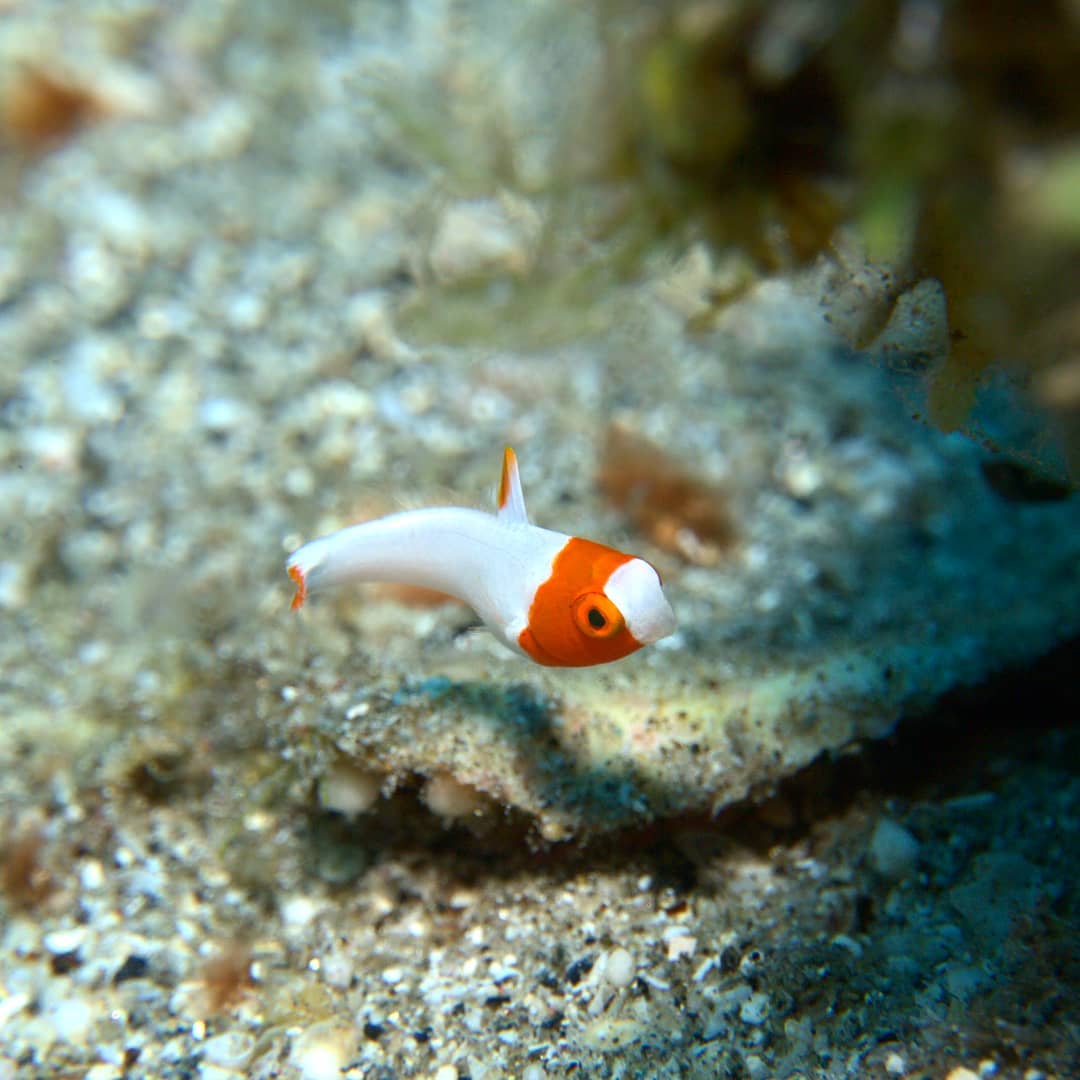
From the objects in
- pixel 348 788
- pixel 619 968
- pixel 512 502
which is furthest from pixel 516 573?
pixel 619 968

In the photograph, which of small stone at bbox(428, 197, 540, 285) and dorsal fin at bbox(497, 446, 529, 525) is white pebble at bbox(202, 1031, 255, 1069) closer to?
dorsal fin at bbox(497, 446, 529, 525)

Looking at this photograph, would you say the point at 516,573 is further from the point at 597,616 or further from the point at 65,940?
the point at 65,940

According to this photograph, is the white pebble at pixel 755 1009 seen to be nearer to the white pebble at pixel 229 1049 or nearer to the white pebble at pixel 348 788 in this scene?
the white pebble at pixel 348 788

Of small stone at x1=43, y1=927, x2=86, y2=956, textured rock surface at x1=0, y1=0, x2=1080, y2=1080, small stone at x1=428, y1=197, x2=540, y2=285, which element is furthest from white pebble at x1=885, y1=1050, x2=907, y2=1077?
small stone at x1=428, y1=197, x2=540, y2=285

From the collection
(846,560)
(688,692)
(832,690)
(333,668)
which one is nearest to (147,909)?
(333,668)

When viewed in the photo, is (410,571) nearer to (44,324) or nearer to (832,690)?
(832,690)

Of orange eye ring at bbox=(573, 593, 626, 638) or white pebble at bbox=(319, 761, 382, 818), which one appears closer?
orange eye ring at bbox=(573, 593, 626, 638)

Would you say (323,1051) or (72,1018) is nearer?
(323,1051)
